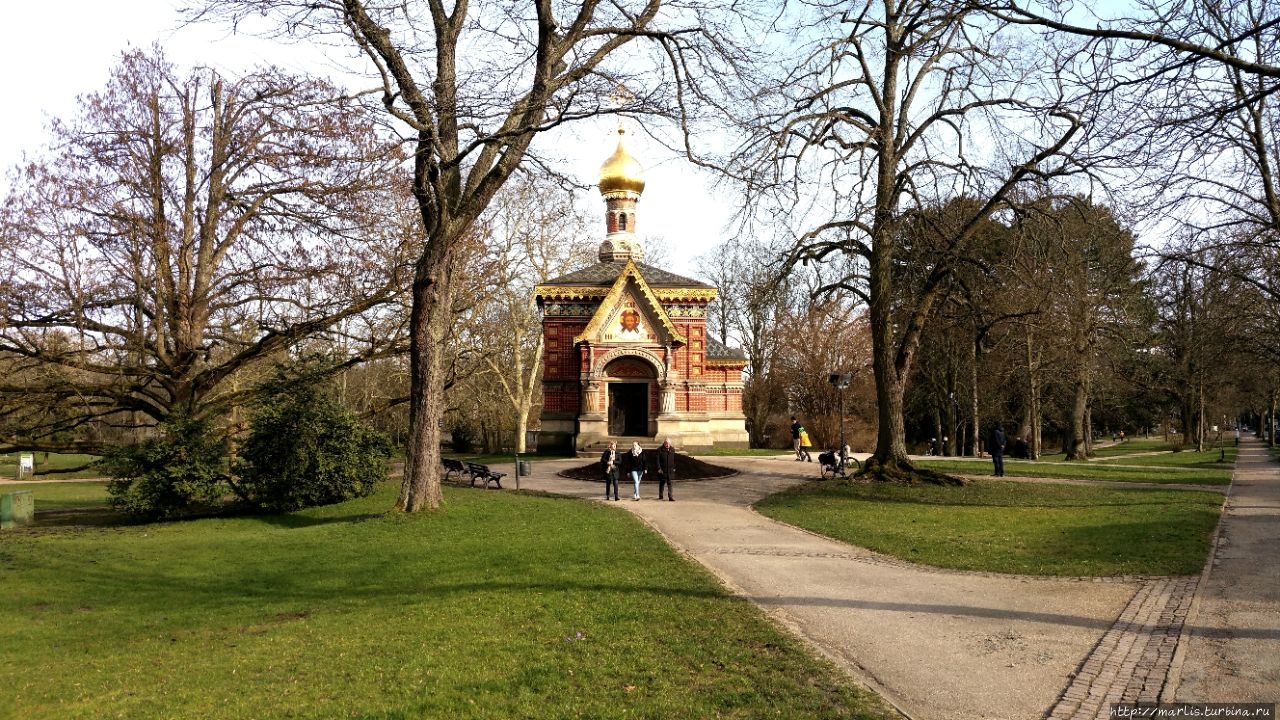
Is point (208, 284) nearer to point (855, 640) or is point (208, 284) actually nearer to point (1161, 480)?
point (855, 640)

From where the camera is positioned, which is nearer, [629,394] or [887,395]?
[887,395]

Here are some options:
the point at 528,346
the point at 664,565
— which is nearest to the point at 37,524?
the point at 664,565

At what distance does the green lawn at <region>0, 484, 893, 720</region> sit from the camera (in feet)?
18.5

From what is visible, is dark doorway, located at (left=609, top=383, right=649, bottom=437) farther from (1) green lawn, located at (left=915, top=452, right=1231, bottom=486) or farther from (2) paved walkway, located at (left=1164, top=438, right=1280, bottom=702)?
(2) paved walkway, located at (left=1164, top=438, right=1280, bottom=702)

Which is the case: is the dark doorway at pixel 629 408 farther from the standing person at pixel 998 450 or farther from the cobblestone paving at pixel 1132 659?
the cobblestone paving at pixel 1132 659

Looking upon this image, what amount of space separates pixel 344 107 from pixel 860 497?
492 inches

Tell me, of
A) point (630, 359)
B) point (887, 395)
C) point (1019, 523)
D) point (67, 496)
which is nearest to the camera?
point (1019, 523)

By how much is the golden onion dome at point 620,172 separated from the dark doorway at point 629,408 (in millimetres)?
10761

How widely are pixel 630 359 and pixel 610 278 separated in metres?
4.13

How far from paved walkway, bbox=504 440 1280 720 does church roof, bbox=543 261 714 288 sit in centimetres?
2648

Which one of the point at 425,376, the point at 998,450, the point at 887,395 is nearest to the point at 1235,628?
the point at 425,376

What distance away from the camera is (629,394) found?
37094 mm

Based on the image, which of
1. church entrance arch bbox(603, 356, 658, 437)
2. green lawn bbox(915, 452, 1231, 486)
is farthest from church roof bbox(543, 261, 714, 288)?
green lawn bbox(915, 452, 1231, 486)

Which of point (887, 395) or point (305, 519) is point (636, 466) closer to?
point (887, 395)
